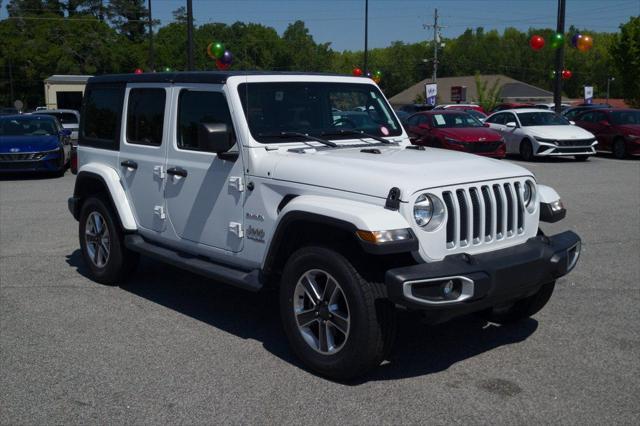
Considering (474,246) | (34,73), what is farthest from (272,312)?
(34,73)

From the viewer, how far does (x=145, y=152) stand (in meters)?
6.43

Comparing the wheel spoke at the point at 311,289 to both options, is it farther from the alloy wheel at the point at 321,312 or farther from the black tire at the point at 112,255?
the black tire at the point at 112,255

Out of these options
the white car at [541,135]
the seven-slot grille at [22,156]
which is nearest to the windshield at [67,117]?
the seven-slot grille at [22,156]

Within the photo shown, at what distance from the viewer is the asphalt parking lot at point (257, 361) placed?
4.26 m

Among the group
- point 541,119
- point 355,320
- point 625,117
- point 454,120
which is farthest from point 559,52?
point 355,320

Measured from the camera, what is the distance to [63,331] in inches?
226

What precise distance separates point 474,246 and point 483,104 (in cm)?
4864

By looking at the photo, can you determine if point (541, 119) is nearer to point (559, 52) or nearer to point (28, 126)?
point (559, 52)

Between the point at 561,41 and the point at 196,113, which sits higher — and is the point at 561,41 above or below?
above

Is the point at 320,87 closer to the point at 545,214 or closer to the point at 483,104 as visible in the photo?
the point at 545,214

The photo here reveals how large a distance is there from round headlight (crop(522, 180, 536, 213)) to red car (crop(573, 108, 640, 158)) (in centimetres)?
1731

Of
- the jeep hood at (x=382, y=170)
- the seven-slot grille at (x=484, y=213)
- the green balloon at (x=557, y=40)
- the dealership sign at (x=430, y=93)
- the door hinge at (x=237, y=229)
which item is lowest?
the door hinge at (x=237, y=229)

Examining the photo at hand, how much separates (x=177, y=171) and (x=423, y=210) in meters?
2.34

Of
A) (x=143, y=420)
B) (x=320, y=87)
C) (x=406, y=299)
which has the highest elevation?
(x=320, y=87)
